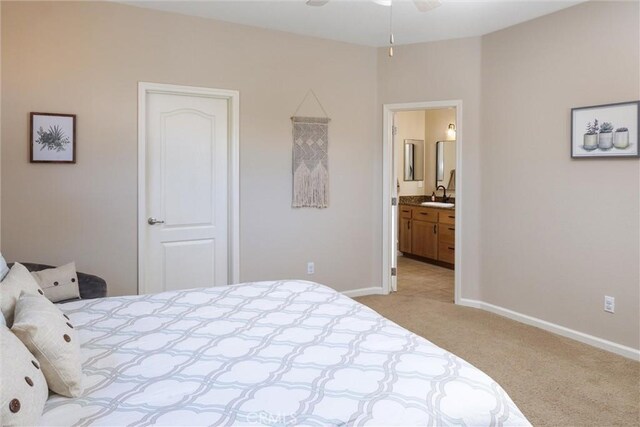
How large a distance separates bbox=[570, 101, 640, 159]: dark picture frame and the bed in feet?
7.90

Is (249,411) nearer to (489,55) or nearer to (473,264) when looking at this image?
(473,264)

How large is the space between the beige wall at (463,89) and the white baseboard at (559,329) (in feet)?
0.33

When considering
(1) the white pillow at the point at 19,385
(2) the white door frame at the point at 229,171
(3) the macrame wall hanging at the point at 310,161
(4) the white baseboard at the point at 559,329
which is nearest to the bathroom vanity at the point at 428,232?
(4) the white baseboard at the point at 559,329

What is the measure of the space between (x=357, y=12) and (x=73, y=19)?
7.25 feet

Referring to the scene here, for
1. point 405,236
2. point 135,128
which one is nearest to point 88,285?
point 135,128

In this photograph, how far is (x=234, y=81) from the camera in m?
3.80

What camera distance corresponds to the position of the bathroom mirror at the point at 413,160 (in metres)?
6.90

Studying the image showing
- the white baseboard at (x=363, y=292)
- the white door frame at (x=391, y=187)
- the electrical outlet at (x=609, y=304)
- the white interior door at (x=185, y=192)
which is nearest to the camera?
the electrical outlet at (x=609, y=304)

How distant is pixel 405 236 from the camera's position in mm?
6738

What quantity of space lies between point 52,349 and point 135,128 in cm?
251

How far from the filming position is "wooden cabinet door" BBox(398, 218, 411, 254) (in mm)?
6642

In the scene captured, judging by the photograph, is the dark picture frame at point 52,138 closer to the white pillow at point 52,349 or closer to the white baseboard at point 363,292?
the white pillow at point 52,349

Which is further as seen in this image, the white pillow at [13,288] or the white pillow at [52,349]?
the white pillow at [13,288]

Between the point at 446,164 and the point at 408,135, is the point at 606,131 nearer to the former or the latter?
the point at 446,164
